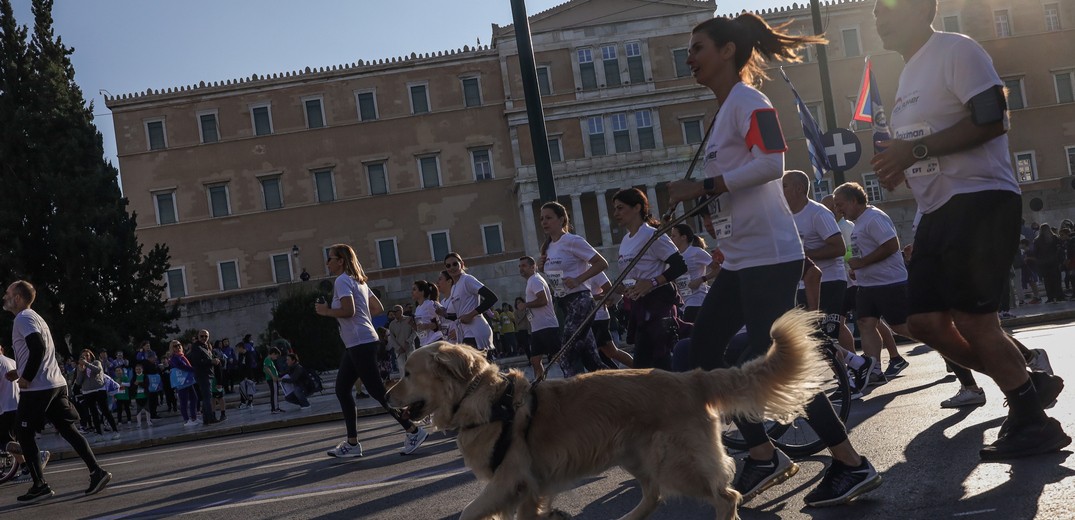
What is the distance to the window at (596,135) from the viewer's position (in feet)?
184

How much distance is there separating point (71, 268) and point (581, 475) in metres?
37.3

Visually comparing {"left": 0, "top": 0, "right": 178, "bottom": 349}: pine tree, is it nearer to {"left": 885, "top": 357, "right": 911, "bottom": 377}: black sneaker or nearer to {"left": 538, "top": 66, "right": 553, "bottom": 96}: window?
{"left": 538, "top": 66, "right": 553, "bottom": 96}: window

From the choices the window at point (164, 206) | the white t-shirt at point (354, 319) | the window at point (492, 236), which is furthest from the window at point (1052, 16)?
the white t-shirt at point (354, 319)

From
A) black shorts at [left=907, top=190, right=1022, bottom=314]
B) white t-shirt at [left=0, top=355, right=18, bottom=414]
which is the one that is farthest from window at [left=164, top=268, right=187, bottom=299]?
black shorts at [left=907, top=190, right=1022, bottom=314]

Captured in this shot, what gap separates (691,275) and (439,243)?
148 ft

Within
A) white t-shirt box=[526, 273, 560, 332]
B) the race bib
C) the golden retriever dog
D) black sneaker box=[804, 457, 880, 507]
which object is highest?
the race bib

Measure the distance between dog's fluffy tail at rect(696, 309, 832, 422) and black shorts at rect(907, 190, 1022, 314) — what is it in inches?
30.4

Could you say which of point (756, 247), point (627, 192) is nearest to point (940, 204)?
point (756, 247)

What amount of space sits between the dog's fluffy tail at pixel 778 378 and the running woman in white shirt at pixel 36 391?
7.00 meters

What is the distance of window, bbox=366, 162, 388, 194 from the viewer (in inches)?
2197

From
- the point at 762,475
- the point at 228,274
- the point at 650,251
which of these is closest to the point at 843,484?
the point at 762,475

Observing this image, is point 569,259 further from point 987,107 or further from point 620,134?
point 620,134

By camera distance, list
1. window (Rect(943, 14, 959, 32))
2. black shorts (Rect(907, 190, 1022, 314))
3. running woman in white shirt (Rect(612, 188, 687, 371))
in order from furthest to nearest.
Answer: window (Rect(943, 14, 959, 32)), running woman in white shirt (Rect(612, 188, 687, 371)), black shorts (Rect(907, 190, 1022, 314))

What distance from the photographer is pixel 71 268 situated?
37.9 metres
